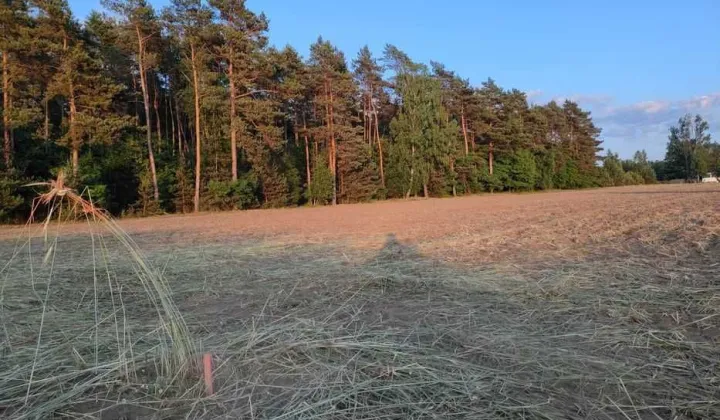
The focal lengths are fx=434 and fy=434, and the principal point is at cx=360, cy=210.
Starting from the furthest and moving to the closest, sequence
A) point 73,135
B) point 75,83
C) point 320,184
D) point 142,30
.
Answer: point 320,184 < point 142,30 < point 75,83 < point 73,135

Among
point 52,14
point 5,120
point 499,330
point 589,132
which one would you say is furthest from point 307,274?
point 589,132

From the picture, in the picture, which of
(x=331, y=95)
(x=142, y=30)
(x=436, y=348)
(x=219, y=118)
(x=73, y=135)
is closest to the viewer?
(x=436, y=348)

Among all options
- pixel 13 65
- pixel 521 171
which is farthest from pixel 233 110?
pixel 521 171

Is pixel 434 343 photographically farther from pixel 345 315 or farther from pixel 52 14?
pixel 52 14

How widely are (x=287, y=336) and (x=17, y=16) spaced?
27.3 metres

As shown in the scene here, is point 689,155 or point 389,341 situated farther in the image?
point 689,155

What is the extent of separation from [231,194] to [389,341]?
1170 inches

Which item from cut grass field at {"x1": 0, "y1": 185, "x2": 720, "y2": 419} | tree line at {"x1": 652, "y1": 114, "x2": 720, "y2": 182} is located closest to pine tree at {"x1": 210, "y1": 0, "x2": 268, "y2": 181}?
cut grass field at {"x1": 0, "y1": 185, "x2": 720, "y2": 419}

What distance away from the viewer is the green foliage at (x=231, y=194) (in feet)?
99.5

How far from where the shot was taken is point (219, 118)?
3309 cm

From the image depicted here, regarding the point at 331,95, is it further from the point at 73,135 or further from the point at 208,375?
the point at 208,375

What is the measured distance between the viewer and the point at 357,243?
380 inches

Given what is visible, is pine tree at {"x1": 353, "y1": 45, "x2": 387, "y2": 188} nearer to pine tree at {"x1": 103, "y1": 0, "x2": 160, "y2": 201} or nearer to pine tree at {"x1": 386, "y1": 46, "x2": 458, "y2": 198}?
pine tree at {"x1": 386, "y1": 46, "x2": 458, "y2": 198}

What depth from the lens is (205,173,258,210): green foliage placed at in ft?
99.5
